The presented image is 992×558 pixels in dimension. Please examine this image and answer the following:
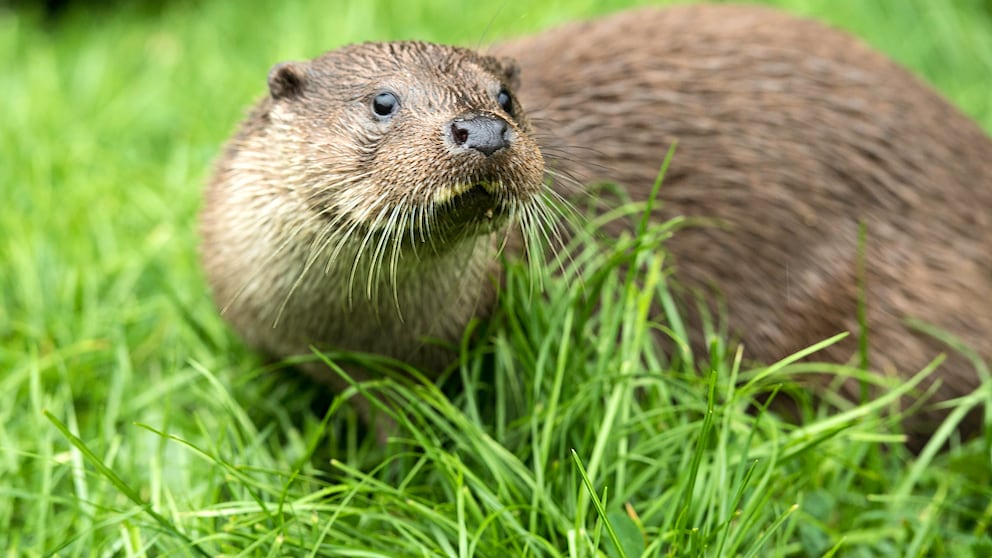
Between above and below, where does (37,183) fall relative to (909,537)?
above

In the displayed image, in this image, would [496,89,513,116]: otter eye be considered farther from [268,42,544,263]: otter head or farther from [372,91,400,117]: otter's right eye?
[372,91,400,117]: otter's right eye

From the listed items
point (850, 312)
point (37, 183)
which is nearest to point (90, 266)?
point (37, 183)

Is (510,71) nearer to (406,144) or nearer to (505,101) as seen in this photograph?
(505,101)

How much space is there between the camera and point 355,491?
2.21m

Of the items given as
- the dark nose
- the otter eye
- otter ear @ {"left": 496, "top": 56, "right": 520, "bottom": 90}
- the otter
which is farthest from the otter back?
the dark nose

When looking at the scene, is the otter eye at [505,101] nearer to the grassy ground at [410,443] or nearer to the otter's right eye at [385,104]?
the otter's right eye at [385,104]

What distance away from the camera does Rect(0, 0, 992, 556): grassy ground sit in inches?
87.3

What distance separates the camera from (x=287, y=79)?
8.17ft

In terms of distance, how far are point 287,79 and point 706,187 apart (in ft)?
3.99

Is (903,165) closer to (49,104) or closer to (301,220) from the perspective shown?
(301,220)

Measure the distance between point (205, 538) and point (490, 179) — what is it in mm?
890

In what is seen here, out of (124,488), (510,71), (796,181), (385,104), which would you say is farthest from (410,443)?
(796,181)

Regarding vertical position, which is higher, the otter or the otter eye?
the otter eye

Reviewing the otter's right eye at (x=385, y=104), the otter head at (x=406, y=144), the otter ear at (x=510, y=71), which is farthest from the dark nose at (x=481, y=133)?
the otter ear at (x=510, y=71)
